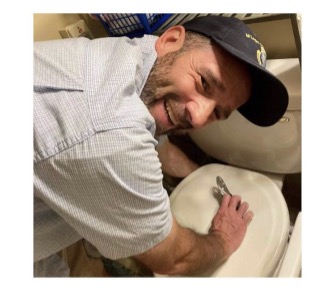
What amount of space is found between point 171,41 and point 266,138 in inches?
13.5

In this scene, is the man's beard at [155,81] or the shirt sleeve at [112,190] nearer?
the shirt sleeve at [112,190]

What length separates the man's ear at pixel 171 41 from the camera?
1.93 feet

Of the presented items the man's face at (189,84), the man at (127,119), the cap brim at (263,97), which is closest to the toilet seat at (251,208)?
the man at (127,119)

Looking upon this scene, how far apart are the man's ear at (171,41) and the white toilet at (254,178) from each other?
237mm

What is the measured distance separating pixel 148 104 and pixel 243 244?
0.43 metres

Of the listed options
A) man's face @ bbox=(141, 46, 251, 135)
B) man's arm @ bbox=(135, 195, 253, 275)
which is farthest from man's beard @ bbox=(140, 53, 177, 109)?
man's arm @ bbox=(135, 195, 253, 275)

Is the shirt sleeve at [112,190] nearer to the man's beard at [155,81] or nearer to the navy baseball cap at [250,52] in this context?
the man's beard at [155,81]

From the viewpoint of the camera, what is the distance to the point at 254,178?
87 centimetres

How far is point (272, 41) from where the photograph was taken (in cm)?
76

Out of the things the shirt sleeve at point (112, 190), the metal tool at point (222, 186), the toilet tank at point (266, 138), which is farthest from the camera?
the metal tool at point (222, 186)

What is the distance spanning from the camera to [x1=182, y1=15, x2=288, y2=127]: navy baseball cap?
56 centimetres
